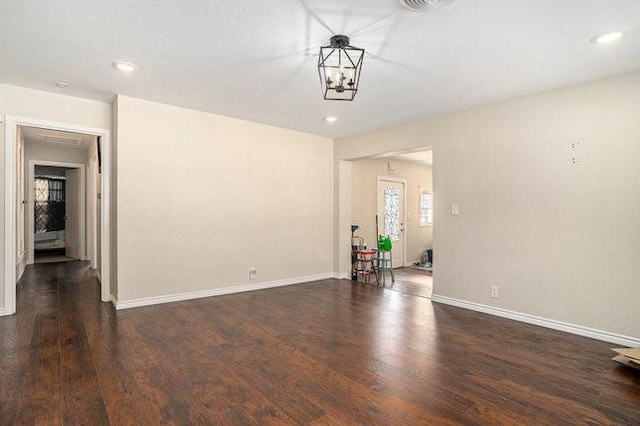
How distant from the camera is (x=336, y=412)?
80.8 inches

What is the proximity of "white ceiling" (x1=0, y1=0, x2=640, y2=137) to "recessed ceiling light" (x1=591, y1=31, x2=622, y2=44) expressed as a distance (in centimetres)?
6

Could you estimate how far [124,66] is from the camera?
3.22 meters

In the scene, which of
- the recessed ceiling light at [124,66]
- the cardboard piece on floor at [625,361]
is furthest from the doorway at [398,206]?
the recessed ceiling light at [124,66]

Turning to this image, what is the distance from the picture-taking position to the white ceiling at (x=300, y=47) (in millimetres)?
2297

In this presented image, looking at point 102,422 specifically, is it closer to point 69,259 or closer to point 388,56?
point 388,56

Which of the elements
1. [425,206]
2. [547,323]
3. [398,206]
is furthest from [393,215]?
[547,323]

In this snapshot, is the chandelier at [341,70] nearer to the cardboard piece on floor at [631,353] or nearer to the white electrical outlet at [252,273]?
the cardboard piece on floor at [631,353]

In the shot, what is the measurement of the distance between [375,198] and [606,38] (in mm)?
5006

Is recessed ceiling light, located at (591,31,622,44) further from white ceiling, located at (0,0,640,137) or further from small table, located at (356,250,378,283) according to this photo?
small table, located at (356,250,378,283)

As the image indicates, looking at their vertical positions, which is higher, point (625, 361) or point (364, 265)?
point (364, 265)

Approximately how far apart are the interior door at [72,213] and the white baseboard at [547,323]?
8462 mm

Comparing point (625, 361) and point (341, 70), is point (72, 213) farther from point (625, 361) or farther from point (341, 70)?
point (625, 361)

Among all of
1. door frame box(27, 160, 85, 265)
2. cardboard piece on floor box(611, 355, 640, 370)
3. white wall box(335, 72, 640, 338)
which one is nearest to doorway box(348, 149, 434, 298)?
white wall box(335, 72, 640, 338)

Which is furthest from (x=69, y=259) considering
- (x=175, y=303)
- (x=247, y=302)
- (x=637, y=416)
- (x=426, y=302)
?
(x=637, y=416)
